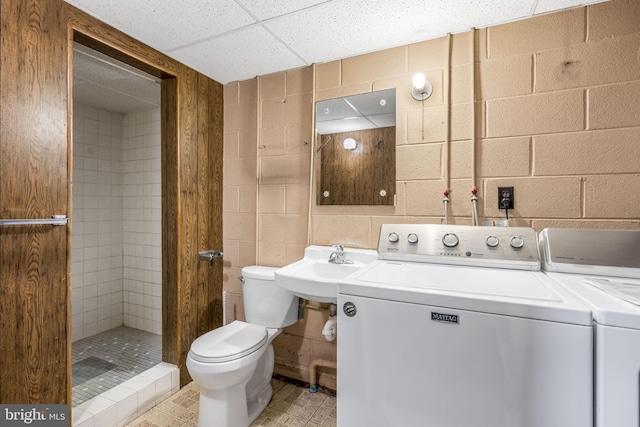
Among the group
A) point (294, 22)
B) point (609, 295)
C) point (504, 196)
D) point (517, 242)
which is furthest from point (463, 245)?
point (294, 22)

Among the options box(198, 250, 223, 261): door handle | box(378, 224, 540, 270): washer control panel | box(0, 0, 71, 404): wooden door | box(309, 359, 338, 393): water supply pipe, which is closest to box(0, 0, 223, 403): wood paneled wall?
box(0, 0, 71, 404): wooden door

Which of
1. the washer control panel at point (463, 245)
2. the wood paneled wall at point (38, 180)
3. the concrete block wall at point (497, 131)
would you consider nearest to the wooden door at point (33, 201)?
the wood paneled wall at point (38, 180)

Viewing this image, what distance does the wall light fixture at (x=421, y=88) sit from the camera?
5.32 ft

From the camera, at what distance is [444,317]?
917mm

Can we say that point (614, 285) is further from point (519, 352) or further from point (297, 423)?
point (297, 423)

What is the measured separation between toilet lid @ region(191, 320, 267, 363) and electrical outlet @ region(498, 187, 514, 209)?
4.78 feet

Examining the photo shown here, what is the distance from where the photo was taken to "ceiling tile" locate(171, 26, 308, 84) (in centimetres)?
Result: 170

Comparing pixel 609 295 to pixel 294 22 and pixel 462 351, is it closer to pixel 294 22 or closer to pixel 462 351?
pixel 462 351

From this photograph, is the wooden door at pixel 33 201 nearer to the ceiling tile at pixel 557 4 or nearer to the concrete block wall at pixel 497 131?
the concrete block wall at pixel 497 131

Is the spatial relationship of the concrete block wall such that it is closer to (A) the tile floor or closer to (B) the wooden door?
(A) the tile floor

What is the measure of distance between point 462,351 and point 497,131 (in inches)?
45.5

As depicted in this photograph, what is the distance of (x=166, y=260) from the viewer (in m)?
1.97

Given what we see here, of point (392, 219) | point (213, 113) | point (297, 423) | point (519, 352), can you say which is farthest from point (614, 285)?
point (213, 113)

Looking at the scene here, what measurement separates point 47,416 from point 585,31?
9.85ft
